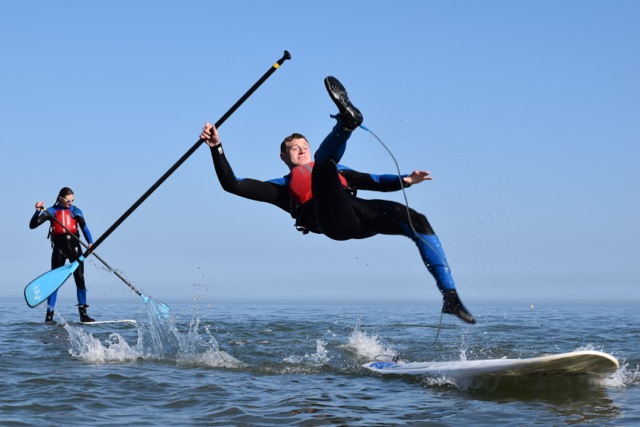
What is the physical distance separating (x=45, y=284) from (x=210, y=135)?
14.8 feet

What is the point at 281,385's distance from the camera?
22.0 feet

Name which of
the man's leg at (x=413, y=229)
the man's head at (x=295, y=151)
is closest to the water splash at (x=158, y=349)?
the man's head at (x=295, y=151)

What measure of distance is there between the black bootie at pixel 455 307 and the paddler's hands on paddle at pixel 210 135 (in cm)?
233

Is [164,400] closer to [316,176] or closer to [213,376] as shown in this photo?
[213,376]

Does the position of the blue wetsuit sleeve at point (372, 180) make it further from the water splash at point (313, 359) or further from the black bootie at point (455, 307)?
the water splash at point (313, 359)

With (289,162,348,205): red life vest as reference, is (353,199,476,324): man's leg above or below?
below

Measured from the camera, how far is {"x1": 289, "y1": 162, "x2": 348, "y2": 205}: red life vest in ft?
21.7

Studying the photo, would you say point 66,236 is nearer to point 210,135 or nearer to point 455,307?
point 210,135

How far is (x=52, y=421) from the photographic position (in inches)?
200

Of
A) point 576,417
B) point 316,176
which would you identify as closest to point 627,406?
point 576,417

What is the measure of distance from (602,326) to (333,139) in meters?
9.02

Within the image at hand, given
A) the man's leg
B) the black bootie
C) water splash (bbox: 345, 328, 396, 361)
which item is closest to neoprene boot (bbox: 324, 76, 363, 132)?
the man's leg

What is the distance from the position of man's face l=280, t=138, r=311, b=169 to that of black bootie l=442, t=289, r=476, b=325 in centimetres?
181

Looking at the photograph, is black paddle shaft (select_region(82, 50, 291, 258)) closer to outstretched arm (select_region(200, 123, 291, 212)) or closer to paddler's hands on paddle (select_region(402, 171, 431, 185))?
outstretched arm (select_region(200, 123, 291, 212))
